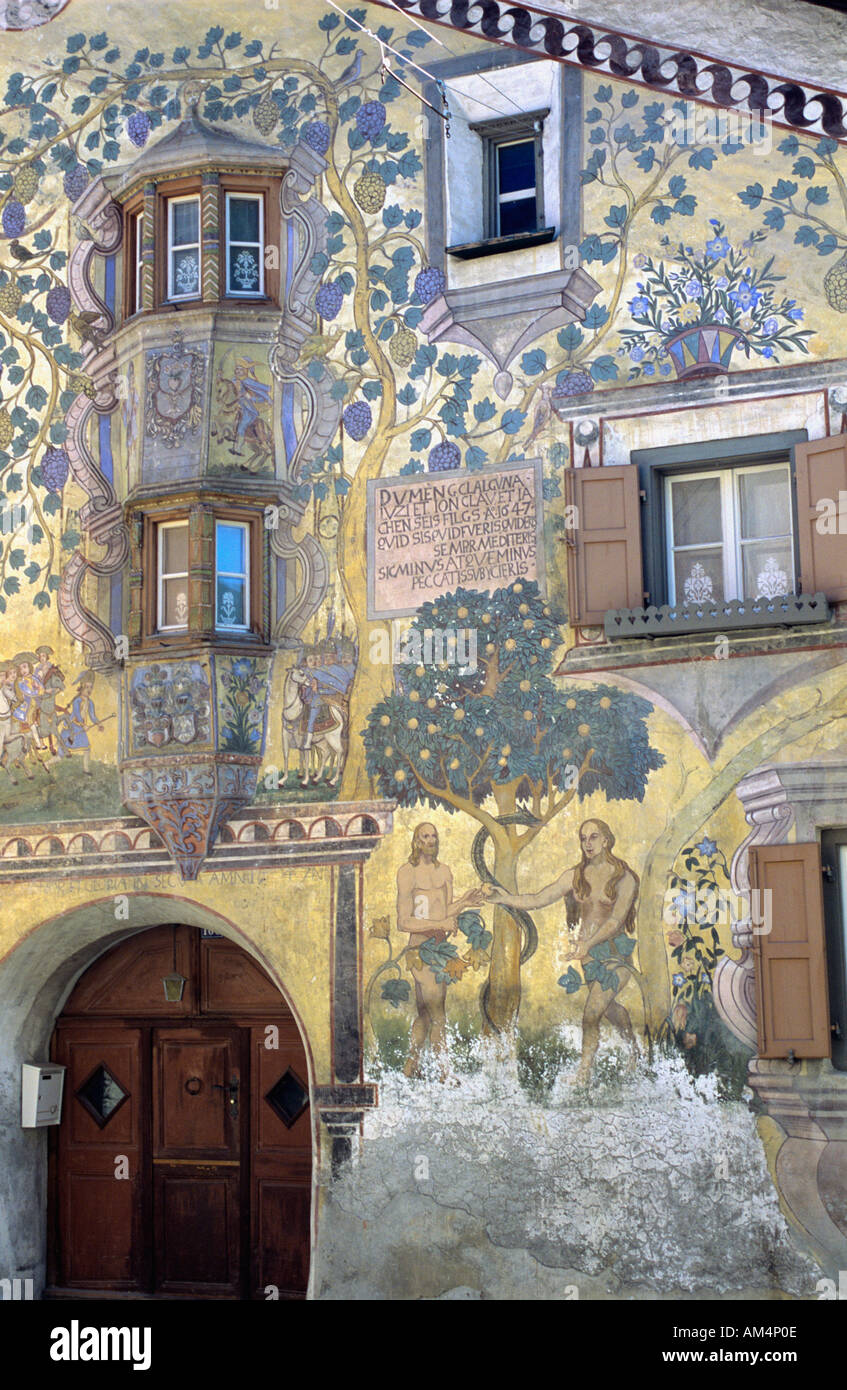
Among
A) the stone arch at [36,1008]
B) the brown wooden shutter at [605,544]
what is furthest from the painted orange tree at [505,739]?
the stone arch at [36,1008]

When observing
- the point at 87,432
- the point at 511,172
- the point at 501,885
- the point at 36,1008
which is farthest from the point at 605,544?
the point at 36,1008

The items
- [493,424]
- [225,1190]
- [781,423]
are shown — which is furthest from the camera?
[225,1190]

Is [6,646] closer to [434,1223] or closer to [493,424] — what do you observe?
[493,424]

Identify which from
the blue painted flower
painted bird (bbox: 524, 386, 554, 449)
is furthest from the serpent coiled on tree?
the blue painted flower

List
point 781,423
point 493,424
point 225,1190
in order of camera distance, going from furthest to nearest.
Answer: point 225,1190, point 493,424, point 781,423

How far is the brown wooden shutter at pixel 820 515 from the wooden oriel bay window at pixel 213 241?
4.20 m

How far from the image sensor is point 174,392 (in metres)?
13.6

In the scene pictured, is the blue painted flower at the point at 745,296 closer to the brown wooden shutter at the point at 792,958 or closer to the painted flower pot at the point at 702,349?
the painted flower pot at the point at 702,349

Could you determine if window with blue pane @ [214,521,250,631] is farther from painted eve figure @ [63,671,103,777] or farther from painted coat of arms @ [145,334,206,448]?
painted eve figure @ [63,671,103,777]

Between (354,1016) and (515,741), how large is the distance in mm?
2172

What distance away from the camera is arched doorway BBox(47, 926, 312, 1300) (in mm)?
13797

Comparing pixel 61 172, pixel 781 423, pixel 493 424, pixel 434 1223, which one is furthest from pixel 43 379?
pixel 434 1223

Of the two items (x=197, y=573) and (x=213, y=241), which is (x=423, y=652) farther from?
(x=213, y=241)

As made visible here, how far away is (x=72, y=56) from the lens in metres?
14.5
